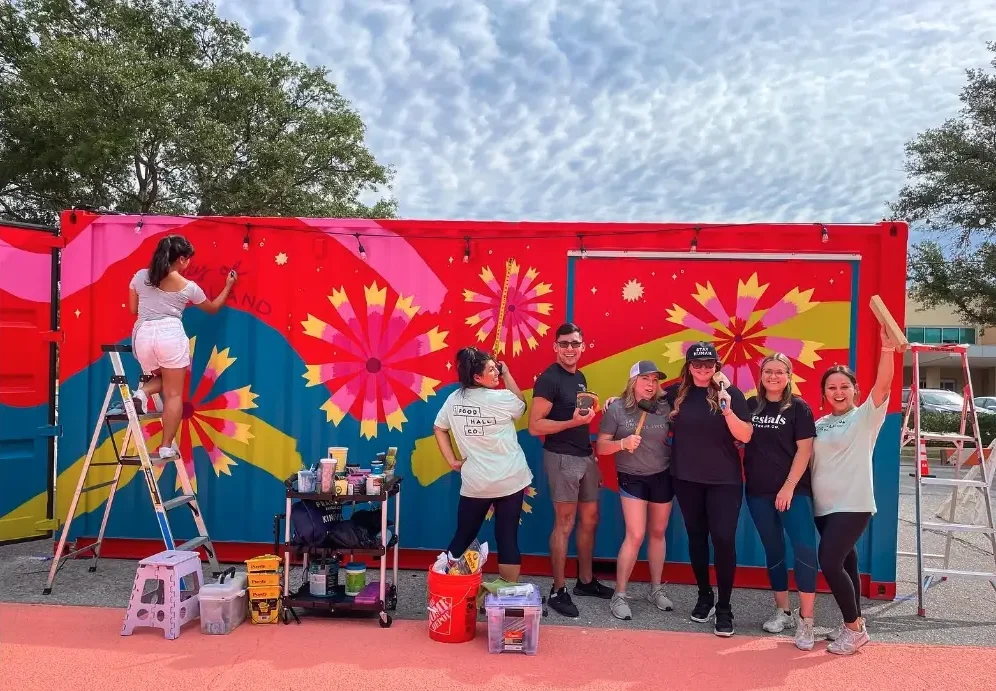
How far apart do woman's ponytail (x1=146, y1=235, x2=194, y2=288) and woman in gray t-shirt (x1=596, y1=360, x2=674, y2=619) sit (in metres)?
3.15

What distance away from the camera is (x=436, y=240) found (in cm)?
499

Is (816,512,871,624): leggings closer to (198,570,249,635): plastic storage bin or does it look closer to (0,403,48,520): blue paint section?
(198,570,249,635): plastic storage bin

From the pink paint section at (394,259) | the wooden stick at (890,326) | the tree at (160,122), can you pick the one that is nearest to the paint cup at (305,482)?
the pink paint section at (394,259)

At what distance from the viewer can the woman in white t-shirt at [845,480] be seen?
365 cm

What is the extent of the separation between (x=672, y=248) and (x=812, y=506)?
2.04m

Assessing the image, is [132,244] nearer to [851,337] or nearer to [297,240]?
[297,240]

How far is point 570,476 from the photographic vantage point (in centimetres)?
428

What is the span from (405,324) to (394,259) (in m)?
0.51

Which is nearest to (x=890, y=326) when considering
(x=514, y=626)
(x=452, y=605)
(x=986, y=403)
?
(x=514, y=626)

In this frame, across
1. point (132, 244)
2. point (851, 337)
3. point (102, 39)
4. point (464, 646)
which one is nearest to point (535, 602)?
point (464, 646)

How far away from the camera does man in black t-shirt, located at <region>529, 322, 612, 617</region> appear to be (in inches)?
166

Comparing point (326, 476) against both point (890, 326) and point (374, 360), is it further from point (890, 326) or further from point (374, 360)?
point (890, 326)

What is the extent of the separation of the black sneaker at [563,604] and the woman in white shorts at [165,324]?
9.15 feet

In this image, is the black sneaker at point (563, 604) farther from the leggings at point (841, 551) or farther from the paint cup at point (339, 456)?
the paint cup at point (339, 456)
